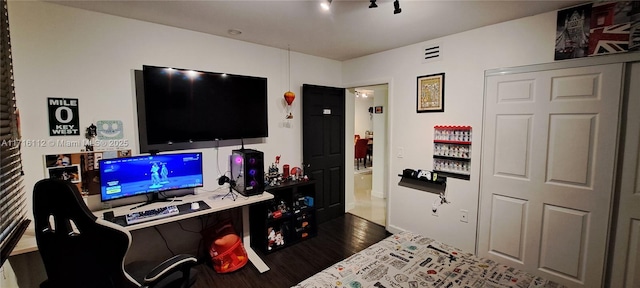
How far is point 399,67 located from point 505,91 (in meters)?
1.21

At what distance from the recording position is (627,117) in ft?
6.38

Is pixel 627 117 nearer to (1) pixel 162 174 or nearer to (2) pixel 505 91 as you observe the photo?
(2) pixel 505 91

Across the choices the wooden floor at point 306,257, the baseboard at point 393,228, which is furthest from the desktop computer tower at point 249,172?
the baseboard at point 393,228

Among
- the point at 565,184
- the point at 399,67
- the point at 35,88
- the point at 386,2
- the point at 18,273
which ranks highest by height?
the point at 386,2

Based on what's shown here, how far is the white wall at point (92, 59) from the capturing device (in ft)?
6.52

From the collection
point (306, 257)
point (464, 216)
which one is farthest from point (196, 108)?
point (464, 216)

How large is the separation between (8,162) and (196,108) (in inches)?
51.3

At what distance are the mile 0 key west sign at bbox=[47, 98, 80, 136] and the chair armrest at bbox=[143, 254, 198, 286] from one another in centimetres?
148

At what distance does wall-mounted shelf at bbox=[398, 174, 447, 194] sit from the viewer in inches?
115

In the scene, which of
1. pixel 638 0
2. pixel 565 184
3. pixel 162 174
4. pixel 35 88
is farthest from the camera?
pixel 162 174

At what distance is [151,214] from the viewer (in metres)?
2.10

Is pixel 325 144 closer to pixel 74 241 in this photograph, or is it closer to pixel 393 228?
pixel 393 228

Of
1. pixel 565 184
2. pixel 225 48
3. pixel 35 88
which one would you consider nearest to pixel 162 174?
pixel 35 88

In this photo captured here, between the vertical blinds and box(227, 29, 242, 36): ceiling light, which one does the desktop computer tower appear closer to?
box(227, 29, 242, 36): ceiling light
